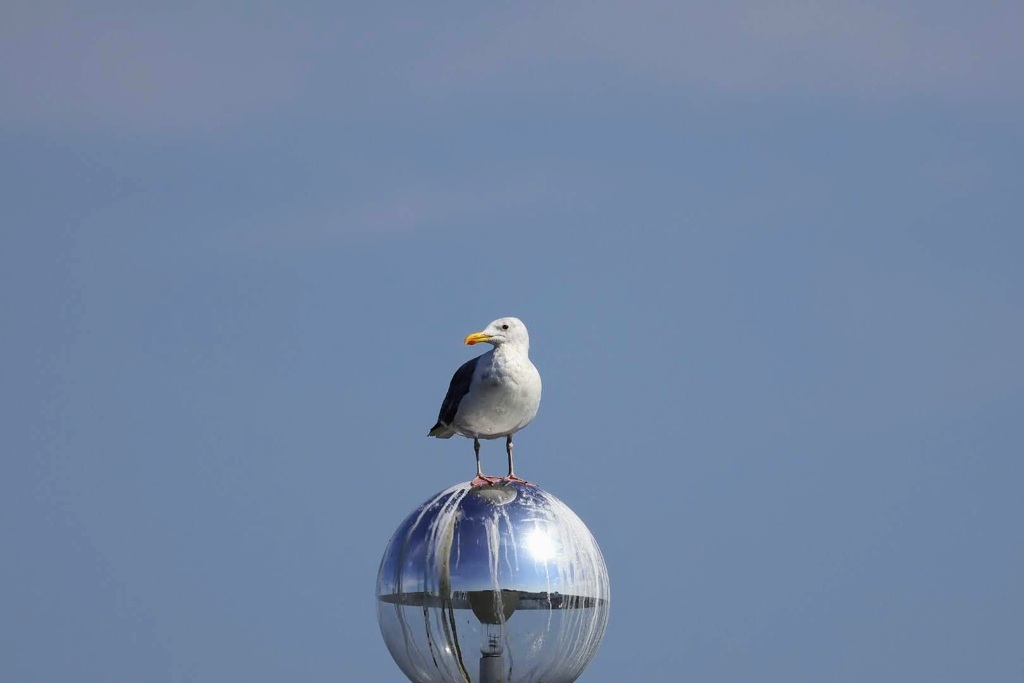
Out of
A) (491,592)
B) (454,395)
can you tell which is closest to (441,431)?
(454,395)

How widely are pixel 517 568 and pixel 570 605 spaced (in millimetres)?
717

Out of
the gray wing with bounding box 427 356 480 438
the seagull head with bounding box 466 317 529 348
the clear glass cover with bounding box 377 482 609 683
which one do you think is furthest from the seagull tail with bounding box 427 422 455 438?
the clear glass cover with bounding box 377 482 609 683

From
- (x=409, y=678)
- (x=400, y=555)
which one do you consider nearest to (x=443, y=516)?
(x=400, y=555)

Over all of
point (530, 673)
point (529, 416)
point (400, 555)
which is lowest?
point (530, 673)

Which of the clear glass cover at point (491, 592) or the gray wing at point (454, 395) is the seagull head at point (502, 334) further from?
the clear glass cover at point (491, 592)

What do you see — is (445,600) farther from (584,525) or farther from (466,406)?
(466,406)

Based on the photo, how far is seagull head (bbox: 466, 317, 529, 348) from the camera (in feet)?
71.1

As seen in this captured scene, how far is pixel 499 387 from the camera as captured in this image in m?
21.5

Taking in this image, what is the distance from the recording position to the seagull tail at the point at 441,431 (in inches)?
896

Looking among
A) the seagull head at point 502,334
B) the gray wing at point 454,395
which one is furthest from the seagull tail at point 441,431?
the seagull head at point 502,334

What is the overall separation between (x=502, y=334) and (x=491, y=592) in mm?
3895

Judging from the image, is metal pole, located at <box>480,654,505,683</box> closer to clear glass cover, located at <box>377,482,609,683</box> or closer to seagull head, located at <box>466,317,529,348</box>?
clear glass cover, located at <box>377,482,609,683</box>

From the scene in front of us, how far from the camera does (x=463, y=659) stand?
1886cm

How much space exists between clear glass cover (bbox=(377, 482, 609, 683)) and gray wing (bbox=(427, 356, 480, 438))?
257 centimetres
